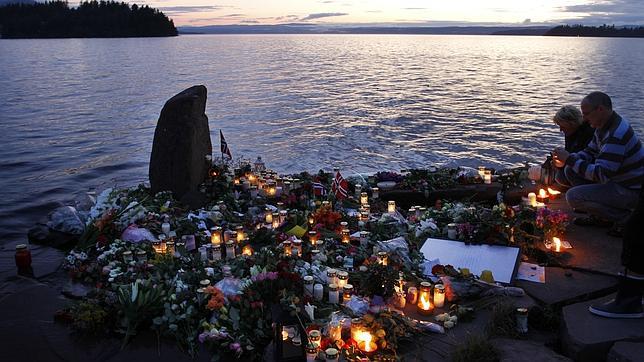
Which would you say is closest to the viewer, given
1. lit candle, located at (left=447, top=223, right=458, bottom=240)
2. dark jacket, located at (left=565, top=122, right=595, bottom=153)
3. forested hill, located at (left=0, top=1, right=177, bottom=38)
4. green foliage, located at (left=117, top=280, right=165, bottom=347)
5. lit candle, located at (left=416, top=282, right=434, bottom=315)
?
lit candle, located at (left=416, top=282, right=434, bottom=315)

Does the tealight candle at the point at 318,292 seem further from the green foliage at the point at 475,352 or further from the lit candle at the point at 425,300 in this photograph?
the green foliage at the point at 475,352

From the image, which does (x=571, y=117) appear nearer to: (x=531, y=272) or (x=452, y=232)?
(x=452, y=232)

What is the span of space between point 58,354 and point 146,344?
1005mm

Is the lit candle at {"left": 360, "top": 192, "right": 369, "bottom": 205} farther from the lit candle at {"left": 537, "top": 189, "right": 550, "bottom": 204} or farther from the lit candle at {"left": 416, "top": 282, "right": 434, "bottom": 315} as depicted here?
the lit candle at {"left": 416, "top": 282, "right": 434, "bottom": 315}

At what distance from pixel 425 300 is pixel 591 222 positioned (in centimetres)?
398

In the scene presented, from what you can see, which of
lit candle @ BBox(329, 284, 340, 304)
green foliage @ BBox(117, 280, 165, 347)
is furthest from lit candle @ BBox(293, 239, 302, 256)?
green foliage @ BBox(117, 280, 165, 347)

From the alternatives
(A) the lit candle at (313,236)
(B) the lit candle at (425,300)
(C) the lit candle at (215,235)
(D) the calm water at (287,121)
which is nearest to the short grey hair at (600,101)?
(B) the lit candle at (425,300)

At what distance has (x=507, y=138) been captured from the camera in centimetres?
2305

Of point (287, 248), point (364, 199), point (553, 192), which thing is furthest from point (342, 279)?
point (553, 192)

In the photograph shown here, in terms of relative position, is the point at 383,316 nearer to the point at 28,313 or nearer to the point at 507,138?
the point at 28,313

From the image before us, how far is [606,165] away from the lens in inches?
314

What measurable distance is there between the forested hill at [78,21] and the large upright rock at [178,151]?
7338 inches

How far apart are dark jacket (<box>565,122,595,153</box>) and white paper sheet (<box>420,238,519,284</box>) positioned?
2.65 m

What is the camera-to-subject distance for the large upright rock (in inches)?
469
